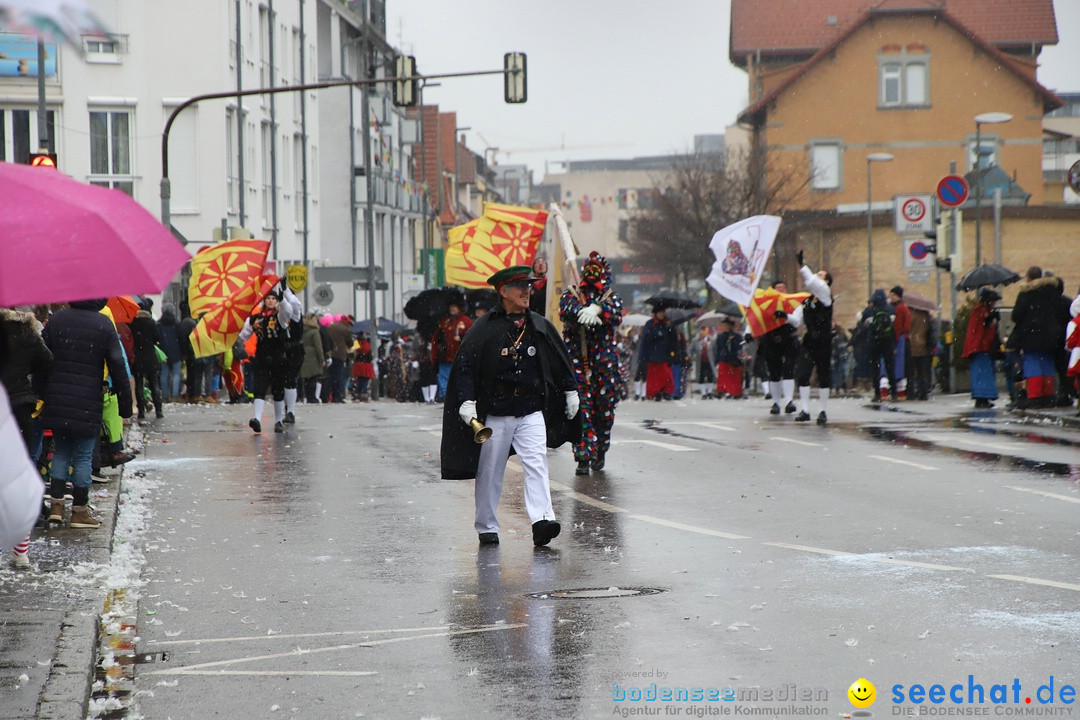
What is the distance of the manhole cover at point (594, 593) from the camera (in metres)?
8.56

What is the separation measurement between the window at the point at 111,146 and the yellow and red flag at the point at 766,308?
84.0 feet

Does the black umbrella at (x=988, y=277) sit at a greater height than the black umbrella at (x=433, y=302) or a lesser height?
greater

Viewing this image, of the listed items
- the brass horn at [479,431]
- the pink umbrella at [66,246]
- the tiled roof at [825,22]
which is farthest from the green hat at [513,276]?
the tiled roof at [825,22]

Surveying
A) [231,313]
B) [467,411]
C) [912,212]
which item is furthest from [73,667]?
[912,212]

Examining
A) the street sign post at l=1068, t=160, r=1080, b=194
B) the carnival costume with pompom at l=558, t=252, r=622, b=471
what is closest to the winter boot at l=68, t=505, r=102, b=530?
the carnival costume with pompom at l=558, t=252, r=622, b=471

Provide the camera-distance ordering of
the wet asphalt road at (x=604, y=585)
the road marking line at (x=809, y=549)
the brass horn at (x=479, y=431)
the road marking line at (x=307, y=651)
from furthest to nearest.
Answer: the brass horn at (x=479, y=431), the road marking line at (x=809, y=549), the road marking line at (x=307, y=651), the wet asphalt road at (x=604, y=585)

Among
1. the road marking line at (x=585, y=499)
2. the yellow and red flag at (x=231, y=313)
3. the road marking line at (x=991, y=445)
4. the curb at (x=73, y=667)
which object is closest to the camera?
the curb at (x=73, y=667)

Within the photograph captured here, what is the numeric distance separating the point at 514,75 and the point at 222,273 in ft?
36.9

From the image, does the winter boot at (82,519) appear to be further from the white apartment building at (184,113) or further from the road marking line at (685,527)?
the white apartment building at (184,113)

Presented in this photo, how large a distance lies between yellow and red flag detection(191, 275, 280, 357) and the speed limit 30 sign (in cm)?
1402

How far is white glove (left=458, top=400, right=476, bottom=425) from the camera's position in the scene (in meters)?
10.4

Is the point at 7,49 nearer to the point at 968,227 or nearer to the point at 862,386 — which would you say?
the point at 862,386

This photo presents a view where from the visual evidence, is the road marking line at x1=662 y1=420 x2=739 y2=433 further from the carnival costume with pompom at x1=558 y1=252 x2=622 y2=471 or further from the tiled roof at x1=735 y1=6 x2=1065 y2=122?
the tiled roof at x1=735 y1=6 x2=1065 y2=122

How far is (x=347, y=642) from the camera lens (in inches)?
297
